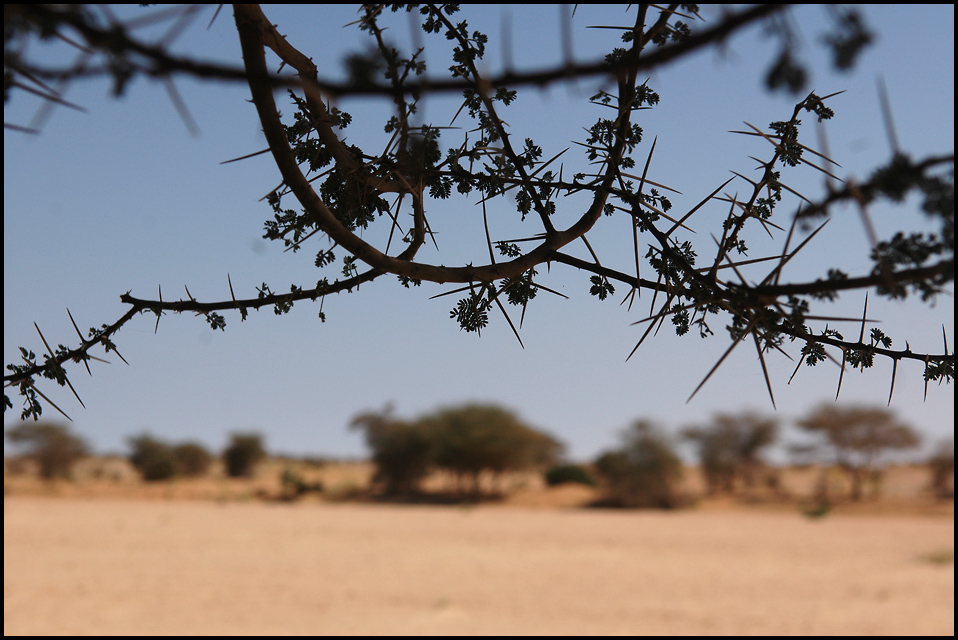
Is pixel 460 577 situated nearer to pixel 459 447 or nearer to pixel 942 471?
pixel 459 447

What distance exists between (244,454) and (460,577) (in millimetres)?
41290

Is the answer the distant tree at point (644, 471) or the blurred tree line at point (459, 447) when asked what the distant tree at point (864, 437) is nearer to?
the distant tree at point (644, 471)

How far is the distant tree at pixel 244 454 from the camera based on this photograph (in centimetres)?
5219

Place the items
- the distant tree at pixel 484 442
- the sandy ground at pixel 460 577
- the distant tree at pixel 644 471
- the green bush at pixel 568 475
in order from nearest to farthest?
the sandy ground at pixel 460 577, the distant tree at pixel 644 471, the distant tree at pixel 484 442, the green bush at pixel 568 475

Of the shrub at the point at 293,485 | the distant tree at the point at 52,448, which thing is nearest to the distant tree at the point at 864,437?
the shrub at the point at 293,485

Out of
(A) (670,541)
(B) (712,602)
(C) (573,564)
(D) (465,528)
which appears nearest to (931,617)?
(B) (712,602)

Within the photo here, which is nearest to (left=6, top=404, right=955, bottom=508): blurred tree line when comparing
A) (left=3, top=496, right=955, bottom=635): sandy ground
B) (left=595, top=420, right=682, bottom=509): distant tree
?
(left=595, top=420, right=682, bottom=509): distant tree

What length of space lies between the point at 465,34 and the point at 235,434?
2089 inches

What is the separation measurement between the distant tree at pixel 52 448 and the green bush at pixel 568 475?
2740cm

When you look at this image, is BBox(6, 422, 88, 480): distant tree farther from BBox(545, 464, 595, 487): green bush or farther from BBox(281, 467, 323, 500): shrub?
BBox(545, 464, 595, 487): green bush

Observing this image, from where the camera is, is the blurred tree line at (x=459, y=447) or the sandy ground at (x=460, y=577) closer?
the sandy ground at (x=460, y=577)

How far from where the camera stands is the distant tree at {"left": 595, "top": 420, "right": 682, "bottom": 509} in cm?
3603

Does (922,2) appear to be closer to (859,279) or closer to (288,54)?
(859,279)

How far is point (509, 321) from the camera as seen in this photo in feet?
7.25
